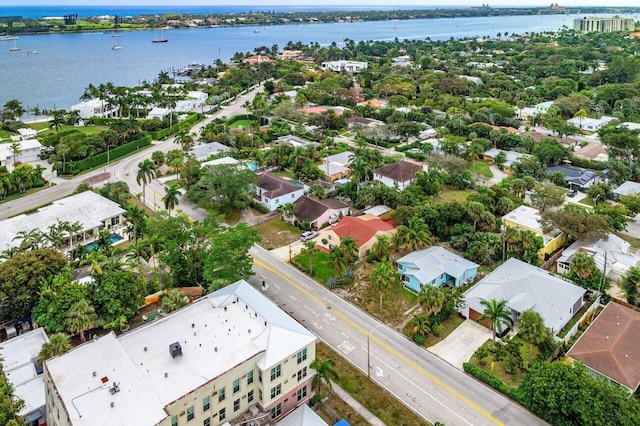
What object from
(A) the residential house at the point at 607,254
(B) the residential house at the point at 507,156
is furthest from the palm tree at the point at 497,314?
(B) the residential house at the point at 507,156

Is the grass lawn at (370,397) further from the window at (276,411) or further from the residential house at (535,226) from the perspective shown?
Result: the residential house at (535,226)

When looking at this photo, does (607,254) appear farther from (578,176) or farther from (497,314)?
(578,176)

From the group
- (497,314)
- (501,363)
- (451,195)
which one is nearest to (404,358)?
(501,363)

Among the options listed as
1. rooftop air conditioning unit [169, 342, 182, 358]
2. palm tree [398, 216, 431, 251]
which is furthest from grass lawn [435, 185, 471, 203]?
rooftop air conditioning unit [169, 342, 182, 358]

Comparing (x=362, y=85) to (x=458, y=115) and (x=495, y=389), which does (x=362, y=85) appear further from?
(x=495, y=389)

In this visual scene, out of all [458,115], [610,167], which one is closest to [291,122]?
[458,115]

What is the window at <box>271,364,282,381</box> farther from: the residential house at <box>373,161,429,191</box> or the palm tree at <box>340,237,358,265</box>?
the residential house at <box>373,161,429,191</box>

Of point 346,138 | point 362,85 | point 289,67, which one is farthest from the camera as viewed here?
point 289,67
